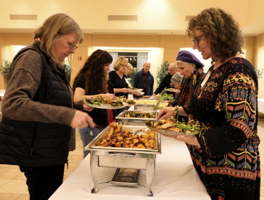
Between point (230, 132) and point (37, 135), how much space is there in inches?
32.5

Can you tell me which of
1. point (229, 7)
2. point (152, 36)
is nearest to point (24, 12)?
point (152, 36)

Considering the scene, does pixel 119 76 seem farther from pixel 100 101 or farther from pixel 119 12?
pixel 119 12

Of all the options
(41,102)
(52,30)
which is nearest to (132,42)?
(52,30)

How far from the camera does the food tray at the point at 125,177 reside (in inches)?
39.6

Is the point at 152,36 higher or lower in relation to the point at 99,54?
higher

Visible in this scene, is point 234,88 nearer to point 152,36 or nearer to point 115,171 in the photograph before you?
point 115,171

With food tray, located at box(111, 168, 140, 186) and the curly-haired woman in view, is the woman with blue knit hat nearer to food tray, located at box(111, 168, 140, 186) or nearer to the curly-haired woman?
the curly-haired woman

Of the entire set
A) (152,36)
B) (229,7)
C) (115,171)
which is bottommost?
(115,171)

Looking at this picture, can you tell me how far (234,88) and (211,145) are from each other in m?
0.24

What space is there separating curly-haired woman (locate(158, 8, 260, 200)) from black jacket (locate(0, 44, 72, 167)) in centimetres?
60

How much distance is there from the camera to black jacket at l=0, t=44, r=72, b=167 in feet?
3.39

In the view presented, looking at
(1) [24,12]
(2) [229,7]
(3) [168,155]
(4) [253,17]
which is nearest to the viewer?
(3) [168,155]

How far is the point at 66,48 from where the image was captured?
1.14 meters

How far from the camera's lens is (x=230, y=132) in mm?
872
